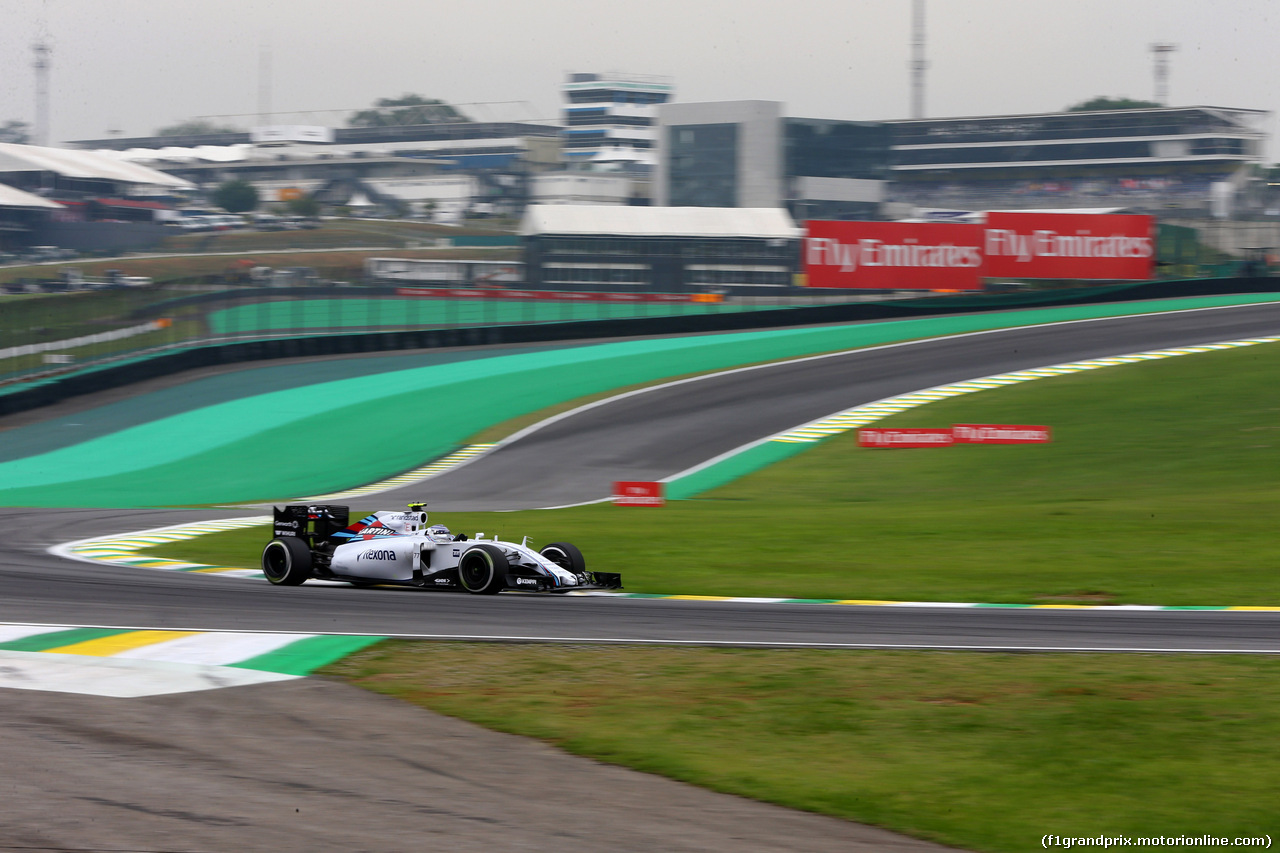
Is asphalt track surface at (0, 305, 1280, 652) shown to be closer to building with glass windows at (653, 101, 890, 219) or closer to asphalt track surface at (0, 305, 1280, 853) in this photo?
asphalt track surface at (0, 305, 1280, 853)

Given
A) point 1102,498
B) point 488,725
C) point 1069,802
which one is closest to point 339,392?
point 1102,498

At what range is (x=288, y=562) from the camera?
45.2ft

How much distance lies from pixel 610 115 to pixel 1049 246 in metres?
137

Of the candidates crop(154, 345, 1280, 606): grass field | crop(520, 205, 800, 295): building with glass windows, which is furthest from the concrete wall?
crop(154, 345, 1280, 606): grass field

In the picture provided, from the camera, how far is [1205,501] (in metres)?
19.9

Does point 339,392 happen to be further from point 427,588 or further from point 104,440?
point 427,588

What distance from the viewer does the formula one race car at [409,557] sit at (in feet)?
42.7

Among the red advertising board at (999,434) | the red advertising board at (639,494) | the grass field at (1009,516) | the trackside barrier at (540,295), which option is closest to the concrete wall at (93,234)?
the trackside barrier at (540,295)

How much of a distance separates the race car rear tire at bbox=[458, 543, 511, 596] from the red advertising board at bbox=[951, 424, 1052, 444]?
16.8 metres

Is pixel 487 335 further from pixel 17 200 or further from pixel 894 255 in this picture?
pixel 17 200

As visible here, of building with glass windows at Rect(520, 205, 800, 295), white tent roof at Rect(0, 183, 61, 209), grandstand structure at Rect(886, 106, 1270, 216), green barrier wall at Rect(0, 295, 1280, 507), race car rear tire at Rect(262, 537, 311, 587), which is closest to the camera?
race car rear tire at Rect(262, 537, 311, 587)

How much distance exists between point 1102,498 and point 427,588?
12637mm

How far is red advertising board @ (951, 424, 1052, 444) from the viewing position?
1084 inches

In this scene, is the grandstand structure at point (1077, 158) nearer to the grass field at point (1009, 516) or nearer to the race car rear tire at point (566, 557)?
the grass field at point (1009, 516)
